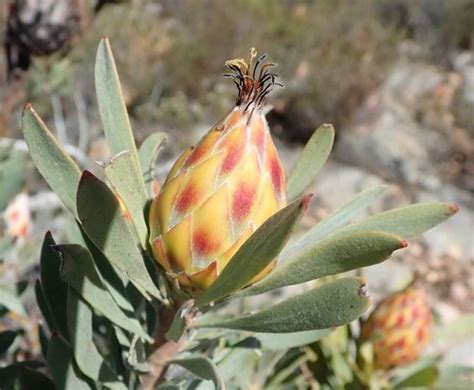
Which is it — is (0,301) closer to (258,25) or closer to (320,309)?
(320,309)

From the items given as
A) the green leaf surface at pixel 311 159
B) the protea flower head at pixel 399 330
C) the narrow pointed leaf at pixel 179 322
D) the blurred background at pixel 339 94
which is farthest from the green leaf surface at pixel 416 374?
the blurred background at pixel 339 94

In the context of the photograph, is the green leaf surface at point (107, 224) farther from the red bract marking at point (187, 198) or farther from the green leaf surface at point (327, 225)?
the green leaf surface at point (327, 225)

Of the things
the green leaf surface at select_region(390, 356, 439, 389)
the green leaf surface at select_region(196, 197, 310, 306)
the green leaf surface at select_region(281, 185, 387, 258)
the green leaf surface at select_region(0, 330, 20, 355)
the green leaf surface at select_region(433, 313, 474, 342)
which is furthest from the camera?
the green leaf surface at select_region(433, 313, 474, 342)

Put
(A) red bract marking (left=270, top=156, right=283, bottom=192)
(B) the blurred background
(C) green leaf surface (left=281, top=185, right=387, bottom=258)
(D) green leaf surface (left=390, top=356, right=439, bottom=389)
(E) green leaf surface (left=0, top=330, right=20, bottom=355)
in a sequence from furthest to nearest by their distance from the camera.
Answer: (B) the blurred background
(D) green leaf surface (left=390, top=356, right=439, bottom=389)
(E) green leaf surface (left=0, top=330, right=20, bottom=355)
(C) green leaf surface (left=281, top=185, right=387, bottom=258)
(A) red bract marking (left=270, top=156, right=283, bottom=192)

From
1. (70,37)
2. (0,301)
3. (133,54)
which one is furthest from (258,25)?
(0,301)

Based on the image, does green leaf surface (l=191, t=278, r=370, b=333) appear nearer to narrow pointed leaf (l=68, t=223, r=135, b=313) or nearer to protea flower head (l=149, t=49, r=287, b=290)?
protea flower head (l=149, t=49, r=287, b=290)

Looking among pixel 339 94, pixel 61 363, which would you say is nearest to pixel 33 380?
pixel 61 363

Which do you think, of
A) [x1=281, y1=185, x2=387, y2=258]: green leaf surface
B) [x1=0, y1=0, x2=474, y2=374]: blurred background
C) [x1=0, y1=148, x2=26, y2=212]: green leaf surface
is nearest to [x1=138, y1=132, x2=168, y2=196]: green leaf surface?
[x1=281, y1=185, x2=387, y2=258]: green leaf surface
